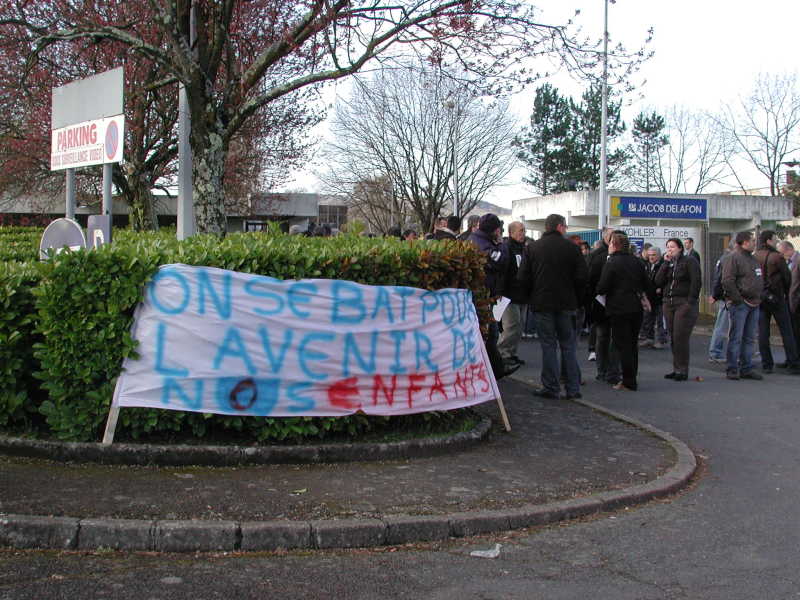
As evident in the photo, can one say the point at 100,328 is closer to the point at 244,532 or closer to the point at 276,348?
the point at 276,348

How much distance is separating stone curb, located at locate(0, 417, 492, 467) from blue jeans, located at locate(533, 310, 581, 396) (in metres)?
3.62

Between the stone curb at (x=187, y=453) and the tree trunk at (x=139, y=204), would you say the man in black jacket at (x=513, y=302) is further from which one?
the tree trunk at (x=139, y=204)

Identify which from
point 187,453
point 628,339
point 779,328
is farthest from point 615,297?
point 187,453

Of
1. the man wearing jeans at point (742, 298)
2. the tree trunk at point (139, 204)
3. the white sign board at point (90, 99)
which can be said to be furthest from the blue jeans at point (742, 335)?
the tree trunk at point (139, 204)

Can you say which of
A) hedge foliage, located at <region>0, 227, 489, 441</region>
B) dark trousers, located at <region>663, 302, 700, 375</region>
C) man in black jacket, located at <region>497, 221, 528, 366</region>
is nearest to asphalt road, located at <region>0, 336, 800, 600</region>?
hedge foliage, located at <region>0, 227, 489, 441</region>

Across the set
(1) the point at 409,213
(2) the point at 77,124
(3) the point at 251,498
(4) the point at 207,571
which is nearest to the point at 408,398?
(3) the point at 251,498

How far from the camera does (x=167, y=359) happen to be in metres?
6.30

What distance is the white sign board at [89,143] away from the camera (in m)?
8.19

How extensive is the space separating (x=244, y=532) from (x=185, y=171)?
8384mm

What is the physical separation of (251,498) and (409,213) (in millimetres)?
44312

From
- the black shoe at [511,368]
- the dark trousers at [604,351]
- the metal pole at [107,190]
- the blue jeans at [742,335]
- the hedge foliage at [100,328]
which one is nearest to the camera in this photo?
the hedge foliage at [100,328]

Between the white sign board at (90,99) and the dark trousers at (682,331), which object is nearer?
the white sign board at (90,99)

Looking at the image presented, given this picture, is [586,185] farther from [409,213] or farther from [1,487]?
[1,487]

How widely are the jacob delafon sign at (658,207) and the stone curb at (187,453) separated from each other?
17401 millimetres
